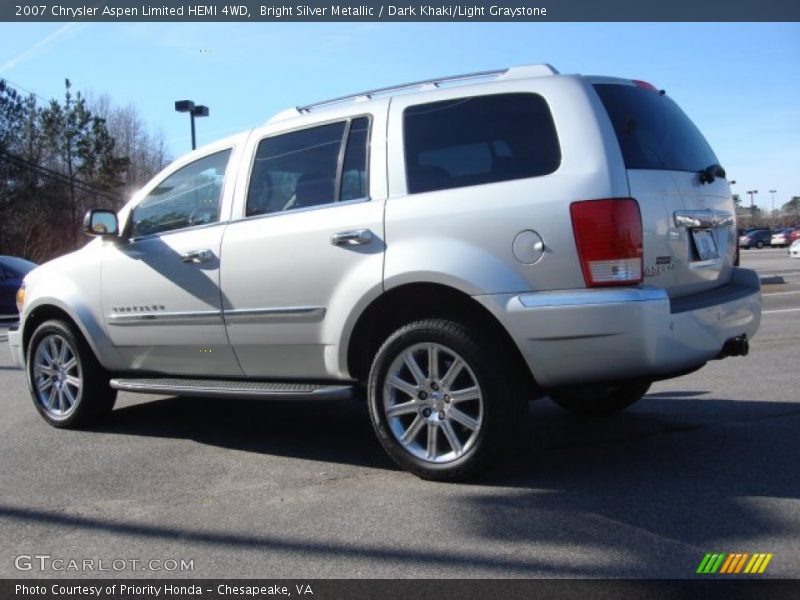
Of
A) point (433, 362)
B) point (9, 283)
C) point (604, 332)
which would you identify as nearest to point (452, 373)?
point (433, 362)

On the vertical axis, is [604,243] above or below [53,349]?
above

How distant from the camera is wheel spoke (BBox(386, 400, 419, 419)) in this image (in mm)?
3969

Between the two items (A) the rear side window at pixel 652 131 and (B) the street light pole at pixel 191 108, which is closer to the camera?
(A) the rear side window at pixel 652 131

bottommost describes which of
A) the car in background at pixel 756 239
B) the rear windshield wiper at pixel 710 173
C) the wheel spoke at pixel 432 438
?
the car in background at pixel 756 239

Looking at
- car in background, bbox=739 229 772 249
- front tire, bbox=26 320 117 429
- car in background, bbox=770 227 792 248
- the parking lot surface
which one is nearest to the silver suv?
the parking lot surface

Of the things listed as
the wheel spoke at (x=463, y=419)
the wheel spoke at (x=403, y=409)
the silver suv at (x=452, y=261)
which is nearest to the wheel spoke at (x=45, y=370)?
the silver suv at (x=452, y=261)

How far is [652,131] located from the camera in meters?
4.02

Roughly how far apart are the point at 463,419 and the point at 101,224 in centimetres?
297

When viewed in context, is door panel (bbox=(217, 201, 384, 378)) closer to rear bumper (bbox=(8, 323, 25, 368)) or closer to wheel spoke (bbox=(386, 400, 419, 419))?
wheel spoke (bbox=(386, 400, 419, 419))

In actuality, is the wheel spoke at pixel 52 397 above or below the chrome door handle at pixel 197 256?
below

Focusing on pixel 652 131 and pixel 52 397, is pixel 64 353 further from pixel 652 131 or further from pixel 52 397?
pixel 652 131

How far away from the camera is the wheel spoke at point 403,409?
397 centimetres

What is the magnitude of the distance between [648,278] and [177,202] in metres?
3.17

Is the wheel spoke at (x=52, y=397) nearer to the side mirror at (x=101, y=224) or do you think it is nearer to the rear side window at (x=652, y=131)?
Result: the side mirror at (x=101, y=224)
